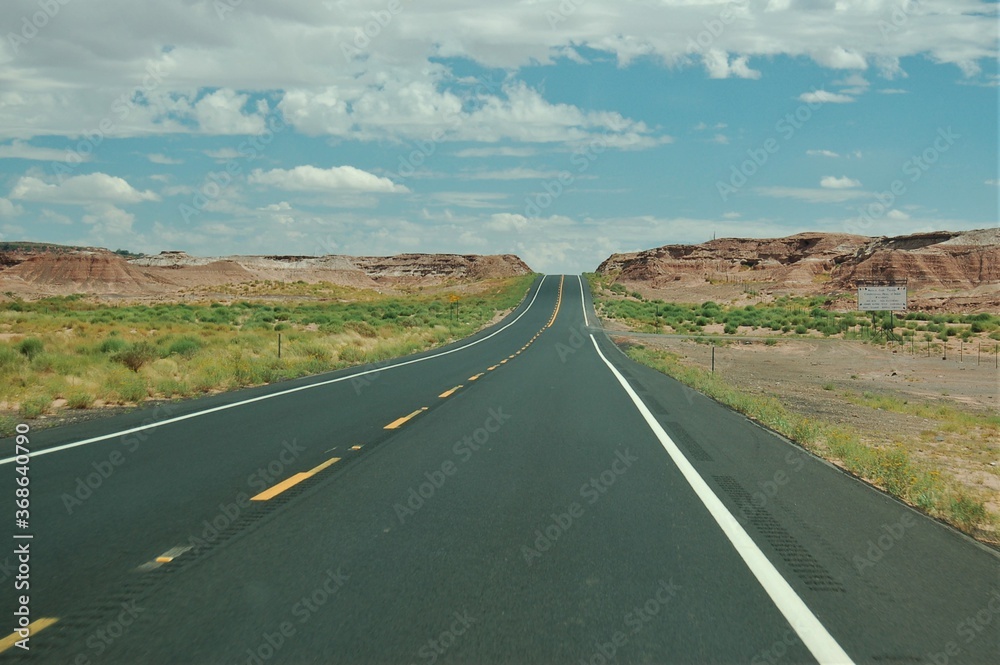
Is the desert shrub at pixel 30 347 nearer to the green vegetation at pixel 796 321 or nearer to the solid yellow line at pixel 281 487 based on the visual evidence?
the solid yellow line at pixel 281 487

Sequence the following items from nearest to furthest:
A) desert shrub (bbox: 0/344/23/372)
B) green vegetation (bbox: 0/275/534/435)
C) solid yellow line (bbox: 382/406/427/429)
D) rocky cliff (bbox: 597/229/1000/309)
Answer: solid yellow line (bbox: 382/406/427/429)
green vegetation (bbox: 0/275/534/435)
desert shrub (bbox: 0/344/23/372)
rocky cliff (bbox: 597/229/1000/309)

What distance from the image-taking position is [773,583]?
17.2 ft

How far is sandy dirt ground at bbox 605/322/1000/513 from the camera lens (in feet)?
42.6

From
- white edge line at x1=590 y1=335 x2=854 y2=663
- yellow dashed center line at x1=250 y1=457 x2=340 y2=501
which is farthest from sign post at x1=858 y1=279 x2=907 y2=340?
yellow dashed center line at x1=250 y1=457 x2=340 y2=501

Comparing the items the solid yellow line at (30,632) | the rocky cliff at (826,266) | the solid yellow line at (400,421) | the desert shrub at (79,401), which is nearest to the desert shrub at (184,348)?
the desert shrub at (79,401)

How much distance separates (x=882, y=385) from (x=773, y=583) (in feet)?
81.7

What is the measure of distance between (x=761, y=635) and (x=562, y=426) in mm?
8166

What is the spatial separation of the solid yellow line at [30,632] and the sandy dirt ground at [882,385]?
8636 mm

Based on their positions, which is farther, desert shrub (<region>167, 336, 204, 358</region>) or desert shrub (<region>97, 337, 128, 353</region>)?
desert shrub (<region>97, 337, 128, 353</region>)

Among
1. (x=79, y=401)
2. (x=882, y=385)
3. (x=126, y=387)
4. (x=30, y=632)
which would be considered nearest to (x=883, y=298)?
(x=882, y=385)

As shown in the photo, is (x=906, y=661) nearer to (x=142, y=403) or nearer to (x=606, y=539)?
(x=606, y=539)

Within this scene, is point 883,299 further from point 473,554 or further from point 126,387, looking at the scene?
point 473,554

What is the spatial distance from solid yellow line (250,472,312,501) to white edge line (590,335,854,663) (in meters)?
3.89

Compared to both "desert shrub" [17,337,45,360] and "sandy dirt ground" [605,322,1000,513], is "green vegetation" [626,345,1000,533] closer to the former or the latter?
"sandy dirt ground" [605,322,1000,513]
